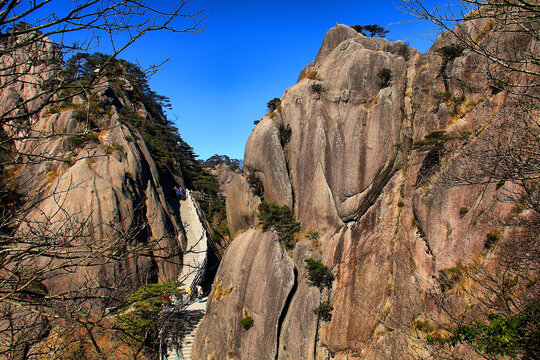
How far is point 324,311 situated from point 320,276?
6.99 ft

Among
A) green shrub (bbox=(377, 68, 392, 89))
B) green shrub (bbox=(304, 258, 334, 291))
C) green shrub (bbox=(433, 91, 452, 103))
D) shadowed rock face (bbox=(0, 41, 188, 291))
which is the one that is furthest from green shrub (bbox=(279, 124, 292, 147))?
shadowed rock face (bbox=(0, 41, 188, 291))

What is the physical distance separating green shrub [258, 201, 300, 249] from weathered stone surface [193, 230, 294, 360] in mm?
629

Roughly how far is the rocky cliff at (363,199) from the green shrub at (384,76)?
0.09 m

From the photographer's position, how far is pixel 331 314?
19.7 metres

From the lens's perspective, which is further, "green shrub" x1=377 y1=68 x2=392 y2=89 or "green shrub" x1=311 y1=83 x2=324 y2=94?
"green shrub" x1=311 y1=83 x2=324 y2=94

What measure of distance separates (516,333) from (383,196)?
1629 centimetres

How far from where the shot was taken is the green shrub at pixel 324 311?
19.5 meters

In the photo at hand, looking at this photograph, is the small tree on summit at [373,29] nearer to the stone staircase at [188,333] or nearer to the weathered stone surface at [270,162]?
the weathered stone surface at [270,162]

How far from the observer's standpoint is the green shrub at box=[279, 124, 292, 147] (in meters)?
27.1

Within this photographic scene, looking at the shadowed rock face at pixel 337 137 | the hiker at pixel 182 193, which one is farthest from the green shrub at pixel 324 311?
the hiker at pixel 182 193

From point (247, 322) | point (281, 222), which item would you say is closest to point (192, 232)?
point (281, 222)

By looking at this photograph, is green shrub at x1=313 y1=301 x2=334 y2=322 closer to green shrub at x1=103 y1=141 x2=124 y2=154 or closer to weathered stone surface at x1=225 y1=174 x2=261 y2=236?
weathered stone surface at x1=225 y1=174 x2=261 y2=236

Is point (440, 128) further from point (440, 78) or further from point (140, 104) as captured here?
point (140, 104)

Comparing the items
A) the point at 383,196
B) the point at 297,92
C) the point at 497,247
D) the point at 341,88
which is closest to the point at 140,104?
the point at 297,92
